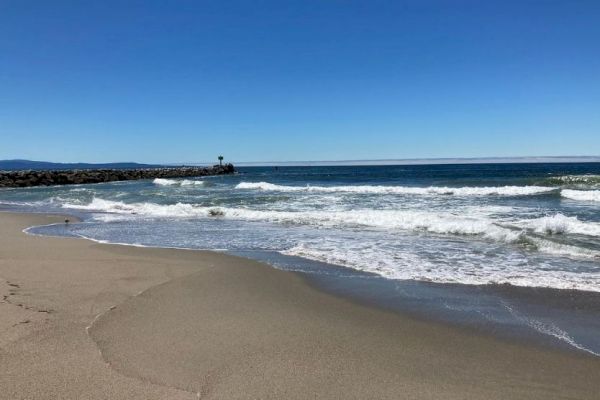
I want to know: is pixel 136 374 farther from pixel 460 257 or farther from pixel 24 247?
pixel 24 247

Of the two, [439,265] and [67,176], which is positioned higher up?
[67,176]

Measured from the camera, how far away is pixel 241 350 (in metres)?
3.94

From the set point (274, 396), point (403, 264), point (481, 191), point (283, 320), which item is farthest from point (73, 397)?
point (481, 191)

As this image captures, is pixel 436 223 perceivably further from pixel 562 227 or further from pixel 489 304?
pixel 489 304

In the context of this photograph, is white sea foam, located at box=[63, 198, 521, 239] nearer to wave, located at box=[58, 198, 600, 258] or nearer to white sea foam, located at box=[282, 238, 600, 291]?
wave, located at box=[58, 198, 600, 258]

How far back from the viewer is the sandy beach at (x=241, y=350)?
10.7 feet

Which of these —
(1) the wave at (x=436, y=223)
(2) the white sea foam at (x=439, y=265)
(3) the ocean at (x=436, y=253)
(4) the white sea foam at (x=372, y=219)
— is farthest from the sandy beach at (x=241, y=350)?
(4) the white sea foam at (x=372, y=219)

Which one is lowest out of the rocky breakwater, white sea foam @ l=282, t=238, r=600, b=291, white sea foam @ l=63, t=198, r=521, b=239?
white sea foam @ l=282, t=238, r=600, b=291

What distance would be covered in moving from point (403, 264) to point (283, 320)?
370cm

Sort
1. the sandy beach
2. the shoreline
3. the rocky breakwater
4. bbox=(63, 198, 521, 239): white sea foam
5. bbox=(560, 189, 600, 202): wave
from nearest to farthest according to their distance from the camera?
the sandy beach < the shoreline < bbox=(63, 198, 521, 239): white sea foam < bbox=(560, 189, 600, 202): wave < the rocky breakwater

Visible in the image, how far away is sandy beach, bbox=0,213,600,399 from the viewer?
128 inches

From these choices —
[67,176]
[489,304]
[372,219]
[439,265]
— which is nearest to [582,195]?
[372,219]

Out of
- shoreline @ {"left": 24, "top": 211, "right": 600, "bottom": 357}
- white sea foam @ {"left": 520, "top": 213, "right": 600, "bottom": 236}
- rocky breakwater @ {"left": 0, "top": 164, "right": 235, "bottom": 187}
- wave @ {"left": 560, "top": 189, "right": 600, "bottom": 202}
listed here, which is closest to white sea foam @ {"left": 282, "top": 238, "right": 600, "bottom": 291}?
shoreline @ {"left": 24, "top": 211, "right": 600, "bottom": 357}

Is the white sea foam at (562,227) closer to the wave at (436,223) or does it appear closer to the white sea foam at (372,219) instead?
the wave at (436,223)
